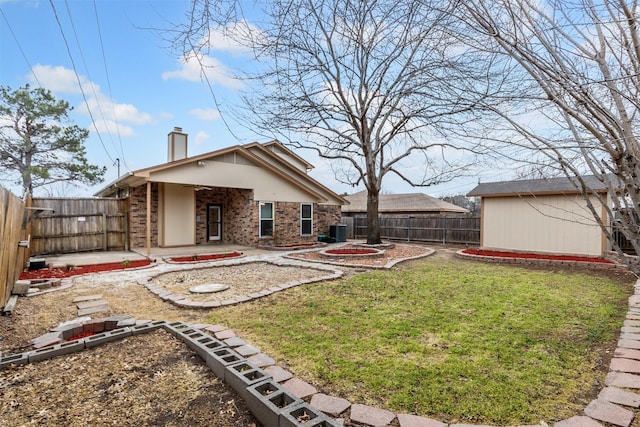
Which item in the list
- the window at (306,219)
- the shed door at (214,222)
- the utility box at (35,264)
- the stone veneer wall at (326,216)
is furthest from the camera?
the stone veneer wall at (326,216)

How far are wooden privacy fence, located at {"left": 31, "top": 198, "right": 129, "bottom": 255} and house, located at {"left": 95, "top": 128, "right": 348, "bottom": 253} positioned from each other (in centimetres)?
57

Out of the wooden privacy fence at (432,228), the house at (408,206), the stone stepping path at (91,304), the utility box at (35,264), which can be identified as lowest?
the stone stepping path at (91,304)

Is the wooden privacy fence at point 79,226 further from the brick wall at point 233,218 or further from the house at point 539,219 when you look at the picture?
the house at point 539,219

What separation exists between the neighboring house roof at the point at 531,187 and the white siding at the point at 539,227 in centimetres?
32

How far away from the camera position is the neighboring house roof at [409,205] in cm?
2406

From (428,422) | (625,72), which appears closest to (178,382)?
(428,422)

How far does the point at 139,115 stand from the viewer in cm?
1071

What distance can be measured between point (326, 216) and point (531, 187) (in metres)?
9.20

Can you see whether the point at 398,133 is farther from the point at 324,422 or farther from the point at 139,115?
the point at 324,422

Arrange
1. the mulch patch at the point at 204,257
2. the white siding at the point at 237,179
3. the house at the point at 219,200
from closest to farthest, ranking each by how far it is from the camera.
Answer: the mulch patch at the point at 204,257 < the white siding at the point at 237,179 < the house at the point at 219,200

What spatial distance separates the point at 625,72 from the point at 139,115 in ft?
38.3

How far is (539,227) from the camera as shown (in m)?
11.7

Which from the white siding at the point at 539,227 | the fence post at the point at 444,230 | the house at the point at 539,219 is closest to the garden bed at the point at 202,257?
the house at the point at 539,219

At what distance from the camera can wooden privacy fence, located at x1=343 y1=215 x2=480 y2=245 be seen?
15492 mm
